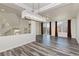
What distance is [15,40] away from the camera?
4988mm

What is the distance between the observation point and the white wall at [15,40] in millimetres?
4141

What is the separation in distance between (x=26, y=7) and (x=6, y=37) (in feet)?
6.45

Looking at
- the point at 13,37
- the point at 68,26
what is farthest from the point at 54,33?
the point at 13,37

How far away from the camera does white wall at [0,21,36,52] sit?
13.6ft

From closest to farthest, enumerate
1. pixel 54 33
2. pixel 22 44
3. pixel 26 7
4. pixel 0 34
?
1. pixel 0 34
2. pixel 26 7
3. pixel 22 44
4. pixel 54 33

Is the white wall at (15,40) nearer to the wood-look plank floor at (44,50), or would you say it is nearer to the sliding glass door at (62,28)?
the wood-look plank floor at (44,50)

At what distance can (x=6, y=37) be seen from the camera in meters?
4.33

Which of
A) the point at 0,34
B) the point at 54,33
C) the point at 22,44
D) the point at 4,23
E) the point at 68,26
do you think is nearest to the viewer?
the point at 0,34

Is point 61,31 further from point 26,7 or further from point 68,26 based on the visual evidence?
point 26,7

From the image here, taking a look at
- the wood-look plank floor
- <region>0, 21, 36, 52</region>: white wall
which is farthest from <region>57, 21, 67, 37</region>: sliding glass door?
the wood-look plank floor

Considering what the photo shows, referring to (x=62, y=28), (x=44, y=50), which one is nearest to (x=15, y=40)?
(x=44, y=50)

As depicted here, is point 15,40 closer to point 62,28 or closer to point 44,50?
point 44,50

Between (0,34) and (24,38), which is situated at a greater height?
(0,34)

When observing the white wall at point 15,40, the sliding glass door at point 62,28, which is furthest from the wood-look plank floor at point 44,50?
the sliding glass door at point 62,28
